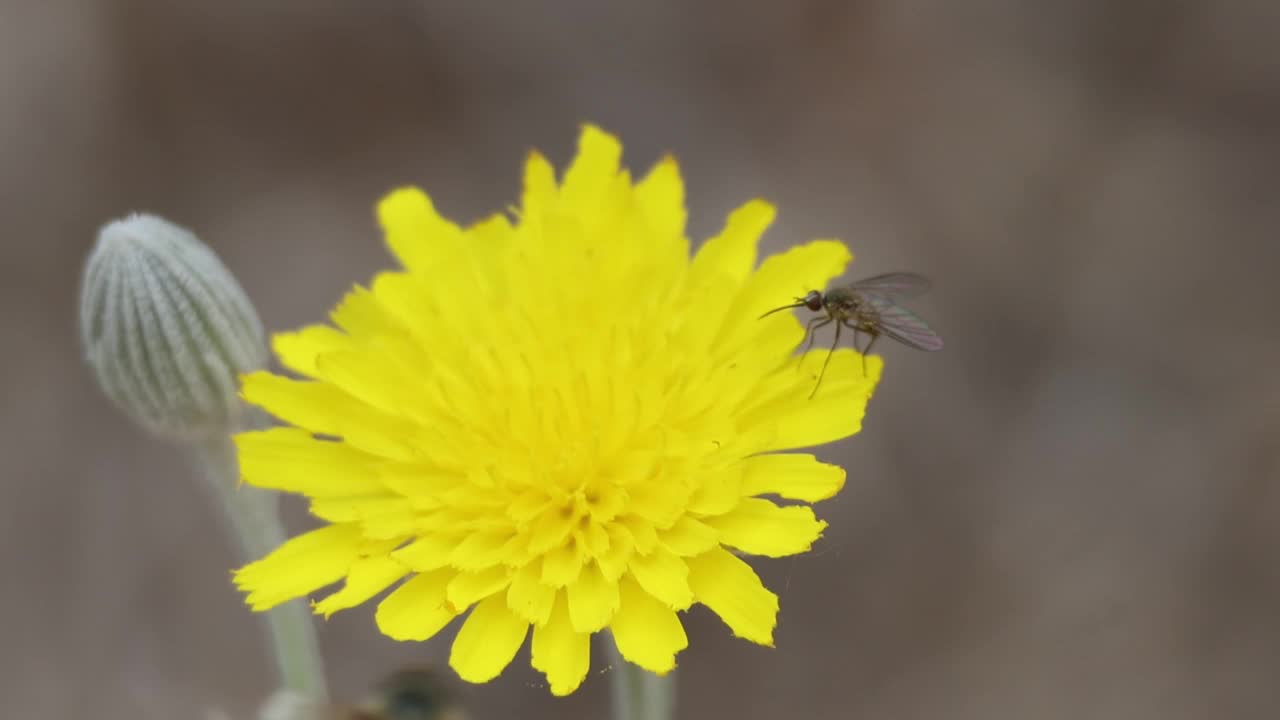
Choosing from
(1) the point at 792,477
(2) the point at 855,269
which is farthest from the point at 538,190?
(2) the point at 855,269

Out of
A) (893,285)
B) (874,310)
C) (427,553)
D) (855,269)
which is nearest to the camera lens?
(427,553)

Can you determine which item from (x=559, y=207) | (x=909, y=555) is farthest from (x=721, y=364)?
(x=909, y=555)

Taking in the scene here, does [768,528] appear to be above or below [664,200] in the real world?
below

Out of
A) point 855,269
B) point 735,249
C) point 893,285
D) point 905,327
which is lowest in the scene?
point 905,327

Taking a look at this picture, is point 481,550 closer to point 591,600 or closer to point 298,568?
point 591,600

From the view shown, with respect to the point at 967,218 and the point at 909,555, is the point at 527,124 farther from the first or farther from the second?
the point at 909,555

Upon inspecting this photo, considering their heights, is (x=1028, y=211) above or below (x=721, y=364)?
above

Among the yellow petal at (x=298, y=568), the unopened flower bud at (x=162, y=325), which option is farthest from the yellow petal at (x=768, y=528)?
the unopened flower bud at (x=162, y=325)

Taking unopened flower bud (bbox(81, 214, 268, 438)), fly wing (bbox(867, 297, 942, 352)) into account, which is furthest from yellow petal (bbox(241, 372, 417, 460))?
fly wing (bbox(867, 297, 942, 352))
